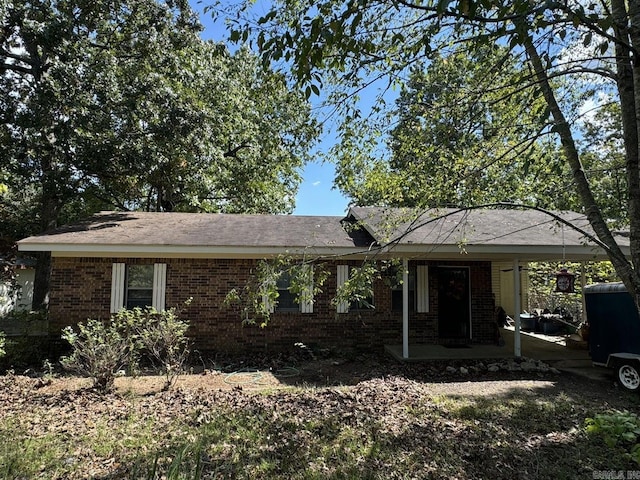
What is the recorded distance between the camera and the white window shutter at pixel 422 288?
11.1m

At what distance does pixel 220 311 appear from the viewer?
1008 cm

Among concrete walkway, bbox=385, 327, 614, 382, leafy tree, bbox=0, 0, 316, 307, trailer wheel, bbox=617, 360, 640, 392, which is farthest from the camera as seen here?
leafy tree, bbox=0, 0, 316, 307

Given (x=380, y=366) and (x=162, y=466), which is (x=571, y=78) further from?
(x=162, y=466)

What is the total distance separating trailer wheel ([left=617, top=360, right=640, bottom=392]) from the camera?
733 cm

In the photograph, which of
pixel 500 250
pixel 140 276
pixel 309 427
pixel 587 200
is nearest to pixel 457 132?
pixel 587 200

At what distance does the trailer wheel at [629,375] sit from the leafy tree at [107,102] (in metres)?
8.67

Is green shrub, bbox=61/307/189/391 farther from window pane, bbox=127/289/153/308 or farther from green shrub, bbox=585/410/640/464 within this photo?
green shrub, bbox=585/410/640/464

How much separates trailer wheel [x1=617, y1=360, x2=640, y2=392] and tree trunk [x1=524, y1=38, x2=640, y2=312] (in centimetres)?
415

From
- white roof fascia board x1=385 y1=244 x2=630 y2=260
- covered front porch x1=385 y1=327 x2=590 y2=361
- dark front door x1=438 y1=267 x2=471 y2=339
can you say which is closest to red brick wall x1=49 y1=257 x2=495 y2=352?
covered front porch x1=385 y1=327 x2=590 y2=361

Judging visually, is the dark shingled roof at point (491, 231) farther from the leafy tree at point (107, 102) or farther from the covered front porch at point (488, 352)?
the leafy tree at point (107, 102)

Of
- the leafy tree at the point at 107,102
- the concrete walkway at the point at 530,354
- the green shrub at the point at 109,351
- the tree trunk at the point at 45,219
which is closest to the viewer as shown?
the green shrub at the point at 109,351

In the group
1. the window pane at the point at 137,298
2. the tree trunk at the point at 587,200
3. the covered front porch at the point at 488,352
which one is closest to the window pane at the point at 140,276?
the window pane at the point at 137,298

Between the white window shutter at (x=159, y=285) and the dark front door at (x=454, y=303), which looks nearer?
the white window shutter at (x=159, y=285)

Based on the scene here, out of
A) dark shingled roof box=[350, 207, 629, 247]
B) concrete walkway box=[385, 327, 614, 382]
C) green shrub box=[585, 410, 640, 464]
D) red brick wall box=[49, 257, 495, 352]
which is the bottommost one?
concrete walkway box=[385, 327, 614, 382]
